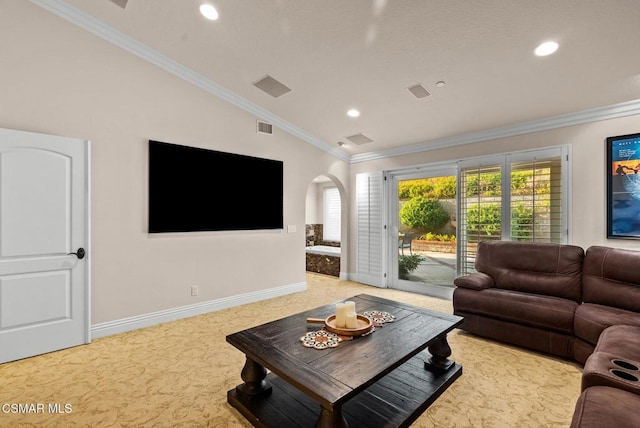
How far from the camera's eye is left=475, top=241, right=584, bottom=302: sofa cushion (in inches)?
124

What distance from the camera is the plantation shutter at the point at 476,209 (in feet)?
13.4

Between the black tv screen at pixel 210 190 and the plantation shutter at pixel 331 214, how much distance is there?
3659 millimetres

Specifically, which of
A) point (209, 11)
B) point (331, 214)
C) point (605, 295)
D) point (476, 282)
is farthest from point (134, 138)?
point (331, 214)

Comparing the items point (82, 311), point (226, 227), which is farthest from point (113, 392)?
point (226, 227)

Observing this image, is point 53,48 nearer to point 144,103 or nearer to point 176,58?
point 144,103

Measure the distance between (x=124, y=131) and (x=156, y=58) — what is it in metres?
0.98

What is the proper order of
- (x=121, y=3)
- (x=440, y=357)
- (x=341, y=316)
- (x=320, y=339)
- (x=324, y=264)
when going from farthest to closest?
1. (x=324, y=264)
2. (x=121, y=3)
3. (x=440, y=357)
4. (x=341, y=316)
5. (x=320, y=339)

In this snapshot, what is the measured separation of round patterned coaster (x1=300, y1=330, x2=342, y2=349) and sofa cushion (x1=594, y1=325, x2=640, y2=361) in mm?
1733

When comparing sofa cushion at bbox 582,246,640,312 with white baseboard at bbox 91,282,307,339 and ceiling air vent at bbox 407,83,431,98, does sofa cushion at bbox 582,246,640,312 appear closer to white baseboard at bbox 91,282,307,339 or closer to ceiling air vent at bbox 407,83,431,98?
ceiling air vent at bbox 407,83,431,98

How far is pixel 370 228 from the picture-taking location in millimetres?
5652

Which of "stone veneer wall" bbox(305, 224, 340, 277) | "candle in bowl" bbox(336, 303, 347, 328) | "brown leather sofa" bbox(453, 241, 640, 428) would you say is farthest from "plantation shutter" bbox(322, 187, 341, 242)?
"candle in bowl" bbox(336, 303, 347, 328)

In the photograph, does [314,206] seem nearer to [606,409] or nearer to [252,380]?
[252,380]

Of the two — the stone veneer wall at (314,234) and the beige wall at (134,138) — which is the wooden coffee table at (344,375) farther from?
the stone veneer wall at (314,234)

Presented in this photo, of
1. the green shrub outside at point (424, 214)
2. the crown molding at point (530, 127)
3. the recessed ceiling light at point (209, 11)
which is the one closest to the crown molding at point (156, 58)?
the recessed ceiling light at point (209, 11)
